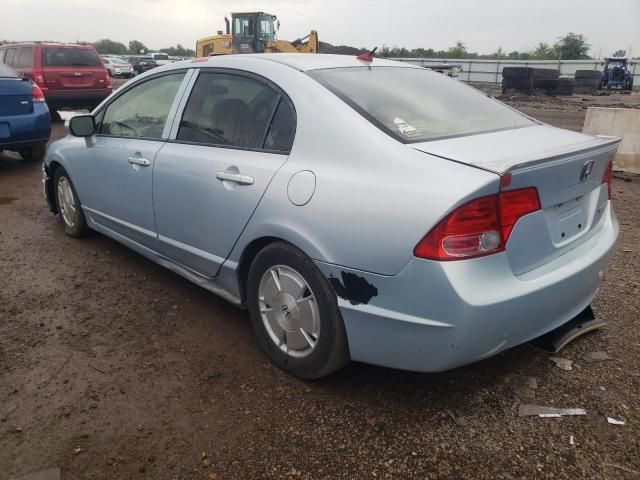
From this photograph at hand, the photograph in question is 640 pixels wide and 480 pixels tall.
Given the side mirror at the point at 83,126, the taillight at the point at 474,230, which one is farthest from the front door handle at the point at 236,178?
the side mirror at the point at 83,126

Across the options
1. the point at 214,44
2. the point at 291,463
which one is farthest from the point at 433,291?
the point at 214,44

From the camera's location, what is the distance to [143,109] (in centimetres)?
373

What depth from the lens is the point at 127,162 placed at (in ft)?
11.9

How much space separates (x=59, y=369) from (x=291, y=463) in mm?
1457

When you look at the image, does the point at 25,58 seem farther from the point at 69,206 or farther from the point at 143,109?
the point at 143,109

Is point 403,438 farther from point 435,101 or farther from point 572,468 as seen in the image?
point 435,101

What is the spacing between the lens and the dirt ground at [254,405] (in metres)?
2.13

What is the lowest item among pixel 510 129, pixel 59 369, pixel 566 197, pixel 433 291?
pixel 59 369

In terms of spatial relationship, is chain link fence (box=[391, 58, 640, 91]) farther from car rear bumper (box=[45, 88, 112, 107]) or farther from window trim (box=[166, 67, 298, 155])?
window trim (box=[166, 67, 298, 155])

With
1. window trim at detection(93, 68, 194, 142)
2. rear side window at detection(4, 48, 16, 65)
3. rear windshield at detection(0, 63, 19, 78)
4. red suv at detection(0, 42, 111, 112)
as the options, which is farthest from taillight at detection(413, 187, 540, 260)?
rear side window at detection(4, 48, 16, 65)

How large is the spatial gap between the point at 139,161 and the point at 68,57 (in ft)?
34.9

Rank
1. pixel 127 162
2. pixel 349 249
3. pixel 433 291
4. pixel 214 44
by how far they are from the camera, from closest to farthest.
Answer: pixel 433 291
pixel 349 249
pixel 127 162
pixel 214 44

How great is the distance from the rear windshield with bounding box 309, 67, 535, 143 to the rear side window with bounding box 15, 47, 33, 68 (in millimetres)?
11656

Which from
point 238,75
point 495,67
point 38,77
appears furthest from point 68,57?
point 495,67
